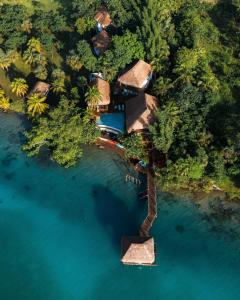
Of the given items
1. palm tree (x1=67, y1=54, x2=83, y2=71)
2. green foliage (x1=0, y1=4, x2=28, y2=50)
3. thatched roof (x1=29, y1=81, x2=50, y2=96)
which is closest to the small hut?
thatched roof (x1=29, y1=81, x2=50, y2=96)

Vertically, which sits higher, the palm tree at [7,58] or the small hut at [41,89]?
the palm tree at [7,58]

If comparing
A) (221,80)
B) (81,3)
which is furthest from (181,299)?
A: (81,3)

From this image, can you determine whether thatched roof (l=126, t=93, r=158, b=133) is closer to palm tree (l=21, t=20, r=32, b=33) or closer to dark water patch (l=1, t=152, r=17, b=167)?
dark water patch (l=1, t=152, r=17, b=167)

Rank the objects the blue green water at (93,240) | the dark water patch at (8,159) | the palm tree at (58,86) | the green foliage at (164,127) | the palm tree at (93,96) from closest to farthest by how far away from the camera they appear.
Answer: the blue green water at (93,240) < the green foliage at (164,127) < the dark water patch at (8,159) < the palm tree at (93,96) < the palm tree at (58,86)

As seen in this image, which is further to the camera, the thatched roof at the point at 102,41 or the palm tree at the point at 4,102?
the thatched roof at the point at 102,41

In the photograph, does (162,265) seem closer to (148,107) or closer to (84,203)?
(84,203)

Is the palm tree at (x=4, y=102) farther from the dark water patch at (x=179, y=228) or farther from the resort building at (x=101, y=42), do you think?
the dark water patch at (x=179, y=228)

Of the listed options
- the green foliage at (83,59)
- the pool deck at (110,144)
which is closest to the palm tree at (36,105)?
the green foliage at (83,59)
